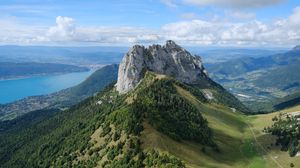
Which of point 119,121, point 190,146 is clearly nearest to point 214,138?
point 190,146

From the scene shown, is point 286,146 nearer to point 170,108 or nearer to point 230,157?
point 230,157

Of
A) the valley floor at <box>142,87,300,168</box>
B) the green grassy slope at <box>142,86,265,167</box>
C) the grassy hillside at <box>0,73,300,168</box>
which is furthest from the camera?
the valley floor at <box>142,87,300,168</box>

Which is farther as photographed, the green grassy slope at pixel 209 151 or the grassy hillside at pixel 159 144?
the green grassy slope at pixel 209 151

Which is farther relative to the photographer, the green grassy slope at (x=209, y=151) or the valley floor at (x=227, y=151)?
the valley floor at (x=227, y=151)

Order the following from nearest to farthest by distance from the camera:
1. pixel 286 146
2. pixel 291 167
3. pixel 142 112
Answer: pixel 291 167
pixel 142 112
pixel 286 146

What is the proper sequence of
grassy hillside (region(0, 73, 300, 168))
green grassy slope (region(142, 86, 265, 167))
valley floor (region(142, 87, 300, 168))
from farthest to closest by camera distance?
valley floor (region(142, 87, 300, 168)) < green grassy slope (region(142, 86, 265, 167)) < grassy hillside (region(0, 73, 300, 168))

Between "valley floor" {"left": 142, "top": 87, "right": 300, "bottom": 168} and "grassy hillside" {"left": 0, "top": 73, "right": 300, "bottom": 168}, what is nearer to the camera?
"grassy hillside" {"left": 0, "top": 73, "right": 300, "bottom": 168}

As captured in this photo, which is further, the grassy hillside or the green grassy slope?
the green grassy slope

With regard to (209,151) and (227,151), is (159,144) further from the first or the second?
(227,151)

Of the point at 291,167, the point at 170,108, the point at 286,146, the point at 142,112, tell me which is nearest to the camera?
the point at 291,167

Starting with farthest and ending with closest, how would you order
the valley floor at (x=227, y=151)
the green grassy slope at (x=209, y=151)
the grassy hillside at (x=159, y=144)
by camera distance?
the valley floor at (x=227, y=151) < the green grassy slope at (x=209, y=151) < the grassy hillside at (x=159, y=144)

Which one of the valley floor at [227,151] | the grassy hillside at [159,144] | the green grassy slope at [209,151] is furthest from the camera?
the valley floor at [227,151]
